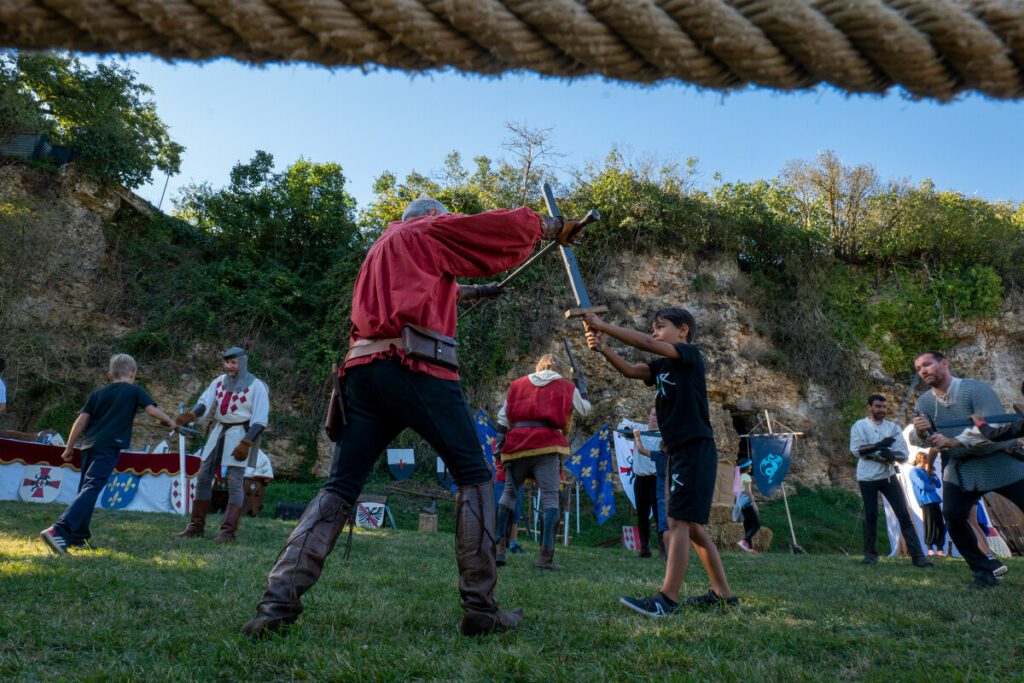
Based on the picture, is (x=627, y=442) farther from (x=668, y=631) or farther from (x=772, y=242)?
(x=772, y=242)

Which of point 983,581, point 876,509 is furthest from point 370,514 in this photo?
point 983,581

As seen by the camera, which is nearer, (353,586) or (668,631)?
(668,631)

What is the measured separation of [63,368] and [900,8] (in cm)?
1860

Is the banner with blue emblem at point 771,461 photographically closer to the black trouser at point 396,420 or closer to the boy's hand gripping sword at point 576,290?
the boy's hand gripping sword at point 576,290

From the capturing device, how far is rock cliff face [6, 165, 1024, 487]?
15.9 meters

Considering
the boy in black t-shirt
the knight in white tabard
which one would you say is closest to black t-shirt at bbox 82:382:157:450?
the knight in white tabard

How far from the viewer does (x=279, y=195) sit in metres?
19.4

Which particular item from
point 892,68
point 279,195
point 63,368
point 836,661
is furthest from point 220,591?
point 279,195

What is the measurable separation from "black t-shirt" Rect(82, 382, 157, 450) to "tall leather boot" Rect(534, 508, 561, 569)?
3680 millimetres

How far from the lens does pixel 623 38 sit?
2.57 feet

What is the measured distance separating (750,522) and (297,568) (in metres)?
10.0

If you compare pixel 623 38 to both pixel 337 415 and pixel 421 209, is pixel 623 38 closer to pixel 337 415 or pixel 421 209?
pixel 337 415

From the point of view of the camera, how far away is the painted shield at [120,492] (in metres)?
11.5

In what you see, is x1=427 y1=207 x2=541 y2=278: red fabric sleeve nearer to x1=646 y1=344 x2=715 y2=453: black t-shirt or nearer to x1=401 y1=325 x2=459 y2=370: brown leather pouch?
x1=401 y1=325 x2=459 y2=370: brown leather pouch
